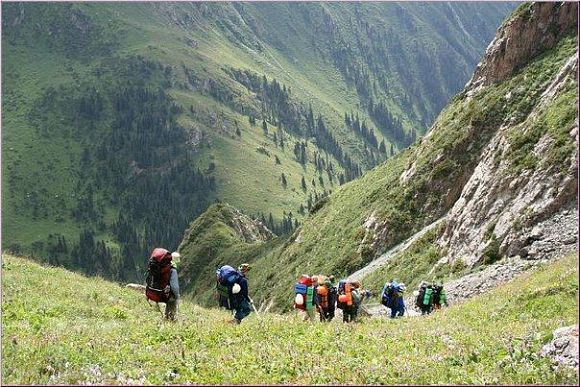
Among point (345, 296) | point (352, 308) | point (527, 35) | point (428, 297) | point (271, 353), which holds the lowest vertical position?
point (271, 353)

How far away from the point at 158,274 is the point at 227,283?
237cm

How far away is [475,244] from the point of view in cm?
4203

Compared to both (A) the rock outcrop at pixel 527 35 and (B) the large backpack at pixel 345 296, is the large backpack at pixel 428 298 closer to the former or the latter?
(B) the large backpack at pixel 345 296

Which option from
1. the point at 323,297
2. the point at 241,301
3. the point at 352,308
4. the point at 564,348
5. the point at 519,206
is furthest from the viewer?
the point at 519,206

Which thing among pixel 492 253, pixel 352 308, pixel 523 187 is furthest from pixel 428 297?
pixel 523 187

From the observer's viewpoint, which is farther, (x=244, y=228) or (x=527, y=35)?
(x=244, y=228)

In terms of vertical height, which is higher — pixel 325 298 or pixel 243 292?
pixel 243 292

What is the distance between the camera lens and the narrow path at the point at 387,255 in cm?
5622

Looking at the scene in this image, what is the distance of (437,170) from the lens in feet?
200

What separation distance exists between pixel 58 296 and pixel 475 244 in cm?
3029

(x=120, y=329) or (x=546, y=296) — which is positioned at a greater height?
(x=546, y=296)

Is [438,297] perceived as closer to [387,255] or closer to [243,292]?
[243,292]

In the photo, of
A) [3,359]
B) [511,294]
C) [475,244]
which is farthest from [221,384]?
[475,244]

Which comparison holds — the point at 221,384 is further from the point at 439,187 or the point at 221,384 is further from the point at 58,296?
the point at 439,187
